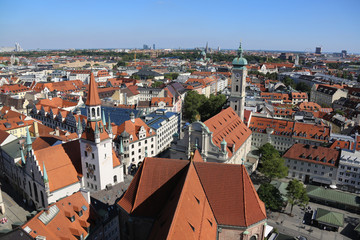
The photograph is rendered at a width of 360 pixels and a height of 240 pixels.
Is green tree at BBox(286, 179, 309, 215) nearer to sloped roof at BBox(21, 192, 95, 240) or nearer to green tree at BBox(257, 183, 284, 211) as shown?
green tree at BBox(257, 183, 284, 211)

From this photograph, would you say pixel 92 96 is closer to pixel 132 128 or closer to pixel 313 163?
pixel 132 128

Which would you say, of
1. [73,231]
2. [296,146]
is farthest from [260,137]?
[73,231]

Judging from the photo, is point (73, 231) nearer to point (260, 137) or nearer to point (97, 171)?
point (97, 171)

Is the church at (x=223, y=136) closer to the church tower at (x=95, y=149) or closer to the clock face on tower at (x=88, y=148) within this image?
the church tower at (x=95, y=149)

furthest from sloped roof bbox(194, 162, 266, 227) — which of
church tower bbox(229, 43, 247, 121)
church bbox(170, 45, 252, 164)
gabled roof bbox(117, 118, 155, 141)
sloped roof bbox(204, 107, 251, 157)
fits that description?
church tower bbox(229, 43, 247, 121)

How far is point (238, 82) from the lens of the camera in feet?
255

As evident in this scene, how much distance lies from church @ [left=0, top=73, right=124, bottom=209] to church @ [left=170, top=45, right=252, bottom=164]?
1458 centimetres

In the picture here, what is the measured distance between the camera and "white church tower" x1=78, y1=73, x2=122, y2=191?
42144mm

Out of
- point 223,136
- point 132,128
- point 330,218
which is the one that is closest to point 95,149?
point 132,128

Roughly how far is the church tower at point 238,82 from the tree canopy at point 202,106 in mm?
25951

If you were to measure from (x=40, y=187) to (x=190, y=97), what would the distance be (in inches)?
3183

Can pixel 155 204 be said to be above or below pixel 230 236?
above

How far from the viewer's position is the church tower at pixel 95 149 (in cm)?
4209

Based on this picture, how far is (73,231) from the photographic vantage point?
34125 millimetres
